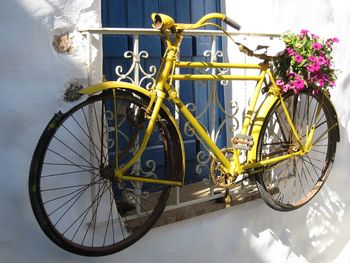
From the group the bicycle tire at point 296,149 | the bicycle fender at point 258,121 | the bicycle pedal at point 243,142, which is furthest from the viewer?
the bicycle tire at point 296,149

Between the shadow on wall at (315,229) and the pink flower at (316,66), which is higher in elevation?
the pink flower at (316,66)

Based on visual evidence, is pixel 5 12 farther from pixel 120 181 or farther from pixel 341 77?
pixel 341 77

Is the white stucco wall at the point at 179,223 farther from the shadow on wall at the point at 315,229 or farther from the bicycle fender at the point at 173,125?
the bicycle fender at the point at 173,125

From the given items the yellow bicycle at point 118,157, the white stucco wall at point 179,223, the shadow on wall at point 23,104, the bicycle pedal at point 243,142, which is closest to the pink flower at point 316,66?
the yellow bicycle at point 118,157

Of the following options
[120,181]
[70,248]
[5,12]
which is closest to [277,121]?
[120,181]

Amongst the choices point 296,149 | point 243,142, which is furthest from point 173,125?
point 296,149

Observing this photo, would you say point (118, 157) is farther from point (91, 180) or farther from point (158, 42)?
point (158, 42)

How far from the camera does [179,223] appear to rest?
3016mm

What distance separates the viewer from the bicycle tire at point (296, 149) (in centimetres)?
338

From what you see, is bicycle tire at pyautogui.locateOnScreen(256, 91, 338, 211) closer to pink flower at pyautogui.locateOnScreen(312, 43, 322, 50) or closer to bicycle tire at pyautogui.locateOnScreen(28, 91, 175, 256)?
pink flower at pyautogui.locateOnScreen(312, 43, 322, 50)

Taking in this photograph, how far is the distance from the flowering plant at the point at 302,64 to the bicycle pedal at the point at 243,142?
455mm

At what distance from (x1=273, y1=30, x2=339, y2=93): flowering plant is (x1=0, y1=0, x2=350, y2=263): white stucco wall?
0.41 m

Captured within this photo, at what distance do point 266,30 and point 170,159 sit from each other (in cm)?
146

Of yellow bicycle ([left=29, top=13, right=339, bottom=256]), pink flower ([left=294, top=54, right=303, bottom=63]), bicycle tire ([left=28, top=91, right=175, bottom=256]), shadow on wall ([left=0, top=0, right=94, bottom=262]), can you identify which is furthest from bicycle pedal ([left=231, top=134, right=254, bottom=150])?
shadow on wall ([left=0, top=0, right=94, bottom=262])
